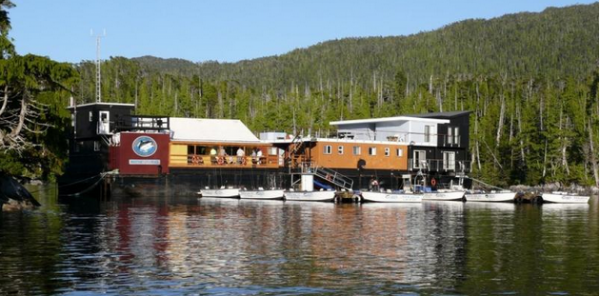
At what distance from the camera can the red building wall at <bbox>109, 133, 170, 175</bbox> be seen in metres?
67.9

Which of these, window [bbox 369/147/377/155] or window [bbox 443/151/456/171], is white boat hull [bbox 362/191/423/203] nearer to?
window [bbox 369/147/377/155]

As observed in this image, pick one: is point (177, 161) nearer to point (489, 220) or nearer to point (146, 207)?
point (146, 207)

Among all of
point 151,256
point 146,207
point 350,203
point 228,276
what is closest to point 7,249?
point 151,256

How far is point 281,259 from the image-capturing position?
28.1 metres

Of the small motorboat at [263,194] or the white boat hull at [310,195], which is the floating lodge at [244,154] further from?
the white boat hull at [310,195]

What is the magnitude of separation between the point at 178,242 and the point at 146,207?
2271 cm

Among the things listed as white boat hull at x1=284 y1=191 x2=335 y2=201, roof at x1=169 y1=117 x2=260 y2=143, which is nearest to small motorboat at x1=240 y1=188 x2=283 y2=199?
white boat hull at x1=284 y1=191 x2=335 y2=201

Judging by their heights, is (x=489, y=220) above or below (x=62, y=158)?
below

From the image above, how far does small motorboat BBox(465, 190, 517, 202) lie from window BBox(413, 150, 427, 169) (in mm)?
9440

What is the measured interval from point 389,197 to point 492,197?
9.68 m

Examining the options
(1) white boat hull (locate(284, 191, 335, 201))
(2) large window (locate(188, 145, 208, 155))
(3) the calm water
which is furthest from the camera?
(2) large window (locate(188, 145, 208, 155))

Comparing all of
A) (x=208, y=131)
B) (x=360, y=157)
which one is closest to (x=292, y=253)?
(x=208, y=131)

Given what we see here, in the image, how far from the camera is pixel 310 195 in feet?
214

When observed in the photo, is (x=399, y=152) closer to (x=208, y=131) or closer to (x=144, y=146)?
(x=208, y=131)
